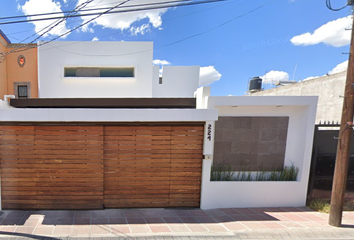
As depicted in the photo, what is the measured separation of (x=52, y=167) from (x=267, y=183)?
5953 mm

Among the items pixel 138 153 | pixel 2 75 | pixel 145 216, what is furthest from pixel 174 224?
pixel 2 75

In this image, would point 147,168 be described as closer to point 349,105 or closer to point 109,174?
point 109,174

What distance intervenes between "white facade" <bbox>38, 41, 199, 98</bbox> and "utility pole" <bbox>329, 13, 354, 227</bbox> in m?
8.39

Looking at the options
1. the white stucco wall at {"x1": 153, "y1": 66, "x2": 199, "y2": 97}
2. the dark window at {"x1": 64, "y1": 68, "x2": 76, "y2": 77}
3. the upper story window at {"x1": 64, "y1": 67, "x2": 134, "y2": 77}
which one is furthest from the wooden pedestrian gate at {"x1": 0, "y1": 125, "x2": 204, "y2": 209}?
the white stucco wall at {"x1": 153, "y1": 66, "x2": 199, "y2": 97}

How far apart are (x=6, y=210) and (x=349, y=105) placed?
8.71 m

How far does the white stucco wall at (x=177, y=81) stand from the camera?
11.7 m

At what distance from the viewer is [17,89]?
10.7 meters

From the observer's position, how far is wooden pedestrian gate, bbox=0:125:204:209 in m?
4.10

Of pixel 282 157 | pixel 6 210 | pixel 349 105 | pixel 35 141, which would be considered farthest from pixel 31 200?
pixel 349 105

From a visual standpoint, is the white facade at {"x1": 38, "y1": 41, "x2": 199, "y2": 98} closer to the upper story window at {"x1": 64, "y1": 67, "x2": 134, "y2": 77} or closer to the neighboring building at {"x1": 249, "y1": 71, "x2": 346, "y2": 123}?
the upper story window at {"x1": 64, "y1": 67, "x2": 134, "y2": 77}

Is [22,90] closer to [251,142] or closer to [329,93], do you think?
[251,142]

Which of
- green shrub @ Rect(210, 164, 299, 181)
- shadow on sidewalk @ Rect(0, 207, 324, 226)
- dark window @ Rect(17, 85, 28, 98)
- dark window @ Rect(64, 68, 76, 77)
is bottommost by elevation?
shadow on sidewalk @ Rect(0, 207, 324, 226)

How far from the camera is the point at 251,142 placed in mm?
4793

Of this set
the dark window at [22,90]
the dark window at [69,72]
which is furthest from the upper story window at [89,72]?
the dark window at [22,90]
